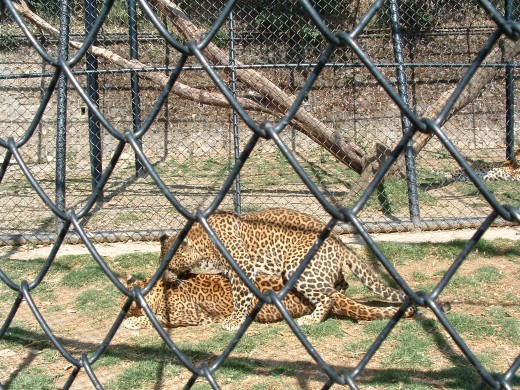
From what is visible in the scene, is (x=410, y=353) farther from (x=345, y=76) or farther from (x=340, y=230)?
(x=345, y=76)

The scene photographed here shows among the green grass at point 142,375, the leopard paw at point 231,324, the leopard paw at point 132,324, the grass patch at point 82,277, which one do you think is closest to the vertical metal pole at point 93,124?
the grass patch at point 82,277

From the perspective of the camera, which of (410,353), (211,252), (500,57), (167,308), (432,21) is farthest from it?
(432,21)

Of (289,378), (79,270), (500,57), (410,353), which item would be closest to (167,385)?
(289,378)

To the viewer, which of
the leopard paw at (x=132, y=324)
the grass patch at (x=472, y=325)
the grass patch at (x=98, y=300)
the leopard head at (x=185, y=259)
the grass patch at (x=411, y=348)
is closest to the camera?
the grass patch at (x=411, y=348)

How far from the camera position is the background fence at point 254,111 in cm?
887

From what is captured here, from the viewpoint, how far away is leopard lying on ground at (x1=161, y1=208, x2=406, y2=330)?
4.44 metres

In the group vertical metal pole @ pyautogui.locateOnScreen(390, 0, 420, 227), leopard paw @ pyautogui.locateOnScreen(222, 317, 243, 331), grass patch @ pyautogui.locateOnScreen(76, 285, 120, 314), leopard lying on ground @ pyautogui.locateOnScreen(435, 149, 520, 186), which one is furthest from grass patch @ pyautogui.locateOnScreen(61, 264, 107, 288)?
leopard lying on ground @ pyautogui.locateOnScreen(435, 149, 520, 186)

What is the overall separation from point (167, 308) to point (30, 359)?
106 cm

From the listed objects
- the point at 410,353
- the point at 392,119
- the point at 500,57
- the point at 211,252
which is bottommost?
the point at 211,252

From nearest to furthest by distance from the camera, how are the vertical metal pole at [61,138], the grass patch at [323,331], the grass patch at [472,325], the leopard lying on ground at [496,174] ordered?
the grass patch at [472,325] < the grass patch at [323,331] < the vertical metal pole at [61,138] < the leopard lying on ground at [496,174]

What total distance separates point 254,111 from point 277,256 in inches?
174

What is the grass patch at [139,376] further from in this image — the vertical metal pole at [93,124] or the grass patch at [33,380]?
the vertical metal pole at [93,124]

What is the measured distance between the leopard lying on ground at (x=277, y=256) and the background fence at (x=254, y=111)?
309cm

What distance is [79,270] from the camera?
543 centimetres
